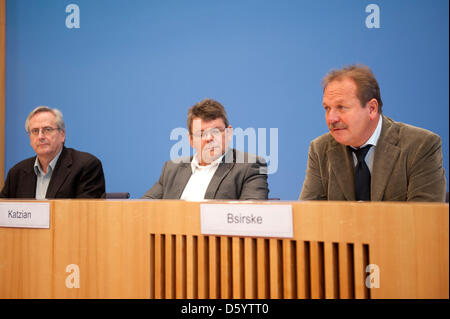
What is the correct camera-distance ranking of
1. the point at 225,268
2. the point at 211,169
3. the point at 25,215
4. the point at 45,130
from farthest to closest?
1. the point at 45,130
2. the point at 211,169
3. the point at 25,215
4. the point at 225,268

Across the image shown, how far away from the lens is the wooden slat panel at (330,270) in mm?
706

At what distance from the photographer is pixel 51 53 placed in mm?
3291

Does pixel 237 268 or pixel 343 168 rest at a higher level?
pixel 343 168

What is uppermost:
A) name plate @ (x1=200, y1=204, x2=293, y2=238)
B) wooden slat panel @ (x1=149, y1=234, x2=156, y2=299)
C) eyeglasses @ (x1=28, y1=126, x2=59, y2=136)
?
Answer: eyeglasses @ (x1=28, y1=126, x2=59, y2=136)

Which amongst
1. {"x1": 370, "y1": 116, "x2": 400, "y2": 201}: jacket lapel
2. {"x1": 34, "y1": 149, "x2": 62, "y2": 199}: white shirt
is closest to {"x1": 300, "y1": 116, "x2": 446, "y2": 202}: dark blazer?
{"x1": 370, "y1": 116, "x2": 400, "y2": 201}: jacket lapel

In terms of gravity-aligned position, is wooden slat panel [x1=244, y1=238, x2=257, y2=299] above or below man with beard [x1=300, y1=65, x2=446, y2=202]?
below

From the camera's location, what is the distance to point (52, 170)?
1.83 metres

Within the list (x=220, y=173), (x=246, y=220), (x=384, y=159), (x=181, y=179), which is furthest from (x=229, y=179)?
(x=246, y=220)

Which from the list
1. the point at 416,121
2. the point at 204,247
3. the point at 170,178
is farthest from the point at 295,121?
the point at 204,247

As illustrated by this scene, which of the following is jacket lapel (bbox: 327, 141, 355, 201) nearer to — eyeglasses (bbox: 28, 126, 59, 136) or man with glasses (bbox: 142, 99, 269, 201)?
man with glasses (bbox: 142, 99, 269, 201)

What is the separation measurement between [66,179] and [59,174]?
53 mm

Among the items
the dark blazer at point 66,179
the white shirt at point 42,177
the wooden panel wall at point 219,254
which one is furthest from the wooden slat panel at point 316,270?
the white shirt at point 42,177

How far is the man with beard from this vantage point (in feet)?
4.07

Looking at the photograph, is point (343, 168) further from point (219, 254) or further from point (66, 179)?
point (66, 179)
